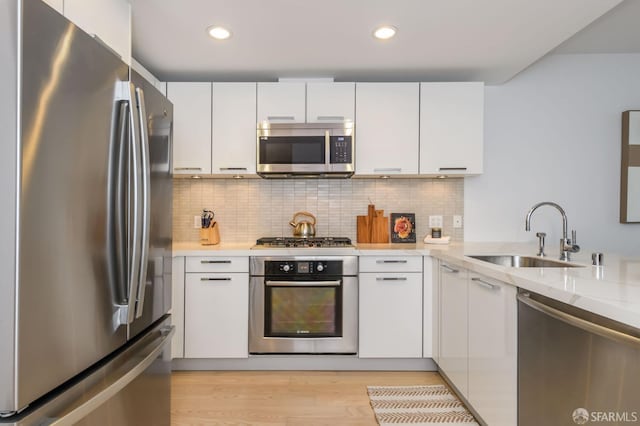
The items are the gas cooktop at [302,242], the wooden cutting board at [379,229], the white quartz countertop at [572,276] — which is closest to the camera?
the white quartz countertop at [572,276]

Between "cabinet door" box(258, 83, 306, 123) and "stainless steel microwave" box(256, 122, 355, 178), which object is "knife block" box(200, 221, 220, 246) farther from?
"cabinet door" box(258, 83, 306, 123)

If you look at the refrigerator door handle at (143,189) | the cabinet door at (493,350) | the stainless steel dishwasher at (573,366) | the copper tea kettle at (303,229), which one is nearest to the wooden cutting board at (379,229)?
the copper tea kettle at (303,229)

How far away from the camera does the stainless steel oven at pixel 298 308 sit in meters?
2.79

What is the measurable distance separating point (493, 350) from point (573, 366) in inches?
20.2

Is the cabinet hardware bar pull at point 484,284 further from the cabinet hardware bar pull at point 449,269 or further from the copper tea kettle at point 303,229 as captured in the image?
the copper tea kettle at point 303,229

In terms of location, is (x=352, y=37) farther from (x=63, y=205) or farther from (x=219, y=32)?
(x=63, y=205)

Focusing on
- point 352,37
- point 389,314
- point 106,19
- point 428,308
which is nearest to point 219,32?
point 106,19

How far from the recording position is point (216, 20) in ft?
7.30

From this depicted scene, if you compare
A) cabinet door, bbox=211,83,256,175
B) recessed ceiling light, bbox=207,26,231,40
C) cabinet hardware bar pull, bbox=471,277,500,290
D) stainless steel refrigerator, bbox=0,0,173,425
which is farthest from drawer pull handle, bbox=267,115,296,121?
cabinet hardware bar pull, bbox=471,277,500,290

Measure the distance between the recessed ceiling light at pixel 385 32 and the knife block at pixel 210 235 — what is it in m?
1.88

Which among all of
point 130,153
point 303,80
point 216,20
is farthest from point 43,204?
point 303,80

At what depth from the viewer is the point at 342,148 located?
9.79 ft

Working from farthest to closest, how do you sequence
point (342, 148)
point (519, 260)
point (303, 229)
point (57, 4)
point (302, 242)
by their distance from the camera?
point (303, 229), point (302, 242), point (342, 148), point (519, 260), point (57, 4)

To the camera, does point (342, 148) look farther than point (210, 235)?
No
